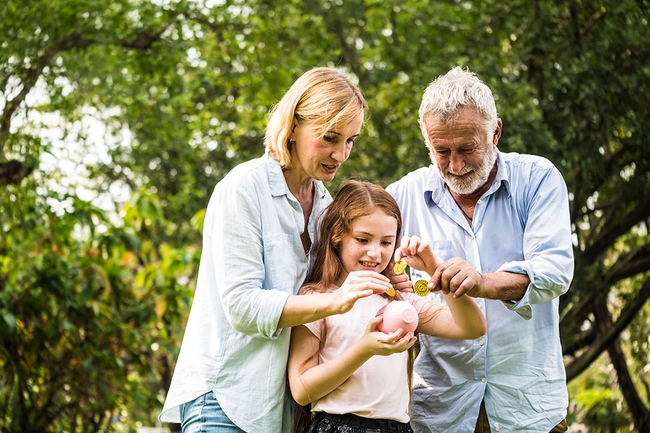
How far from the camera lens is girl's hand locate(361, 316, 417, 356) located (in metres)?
2.64

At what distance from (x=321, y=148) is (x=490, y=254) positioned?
2.85 feet

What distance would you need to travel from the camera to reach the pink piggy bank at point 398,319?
267cm

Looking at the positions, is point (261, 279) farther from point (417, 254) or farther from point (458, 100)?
point (458, 100)

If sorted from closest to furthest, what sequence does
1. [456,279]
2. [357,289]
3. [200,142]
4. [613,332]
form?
[357,289]
[456,279]
[613,332]
[200,142]

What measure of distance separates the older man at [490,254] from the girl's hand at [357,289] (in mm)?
661

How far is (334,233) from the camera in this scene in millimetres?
2996

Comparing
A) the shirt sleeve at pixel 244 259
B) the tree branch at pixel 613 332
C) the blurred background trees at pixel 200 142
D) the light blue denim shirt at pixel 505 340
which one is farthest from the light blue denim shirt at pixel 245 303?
the tree branch at pixel 613 332

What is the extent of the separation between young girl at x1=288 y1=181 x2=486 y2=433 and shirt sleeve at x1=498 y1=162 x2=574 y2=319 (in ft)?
0.70

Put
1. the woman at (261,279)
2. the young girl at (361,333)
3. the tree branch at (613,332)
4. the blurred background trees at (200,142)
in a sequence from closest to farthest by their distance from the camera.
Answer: the woman at (261,279) → the young girl at (361,333) → the blurred background trees at (200,142) → the tree branch at (613,332)

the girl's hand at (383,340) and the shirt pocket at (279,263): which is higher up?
the shirt pocket at (279,263)

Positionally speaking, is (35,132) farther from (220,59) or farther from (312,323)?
(312,323)

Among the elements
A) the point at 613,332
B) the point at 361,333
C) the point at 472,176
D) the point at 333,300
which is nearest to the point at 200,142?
the point at 613,332

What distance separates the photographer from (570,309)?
868cm

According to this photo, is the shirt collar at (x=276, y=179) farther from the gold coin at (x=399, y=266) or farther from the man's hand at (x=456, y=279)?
the man's hand at (x=456, y=279)
